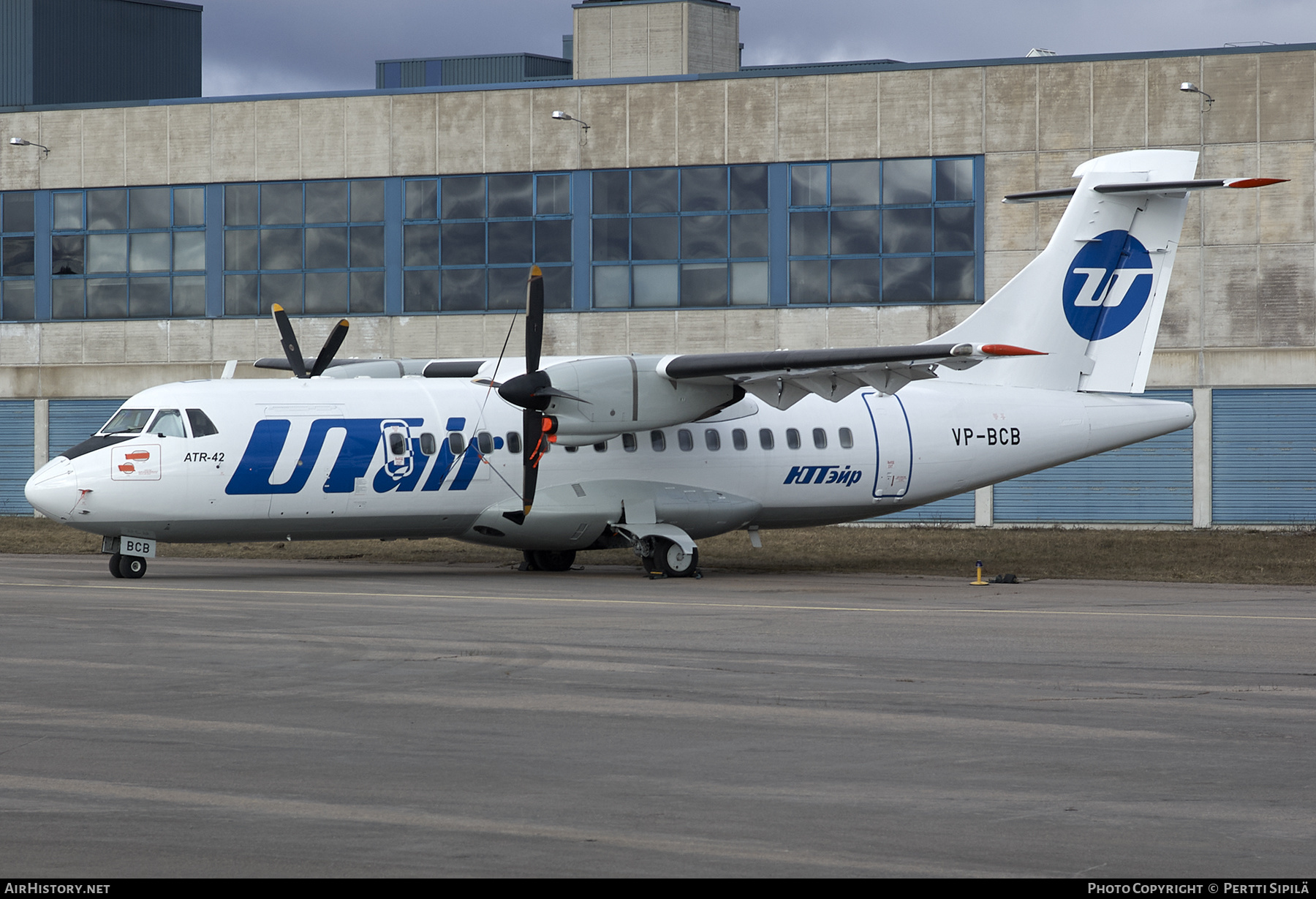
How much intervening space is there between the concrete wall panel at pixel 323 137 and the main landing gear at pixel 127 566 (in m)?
24.3

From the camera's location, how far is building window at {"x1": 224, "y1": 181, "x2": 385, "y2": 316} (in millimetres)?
45031

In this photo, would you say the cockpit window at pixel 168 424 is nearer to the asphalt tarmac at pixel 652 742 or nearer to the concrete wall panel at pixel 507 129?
the asphalt tarmac at pixel 652 742

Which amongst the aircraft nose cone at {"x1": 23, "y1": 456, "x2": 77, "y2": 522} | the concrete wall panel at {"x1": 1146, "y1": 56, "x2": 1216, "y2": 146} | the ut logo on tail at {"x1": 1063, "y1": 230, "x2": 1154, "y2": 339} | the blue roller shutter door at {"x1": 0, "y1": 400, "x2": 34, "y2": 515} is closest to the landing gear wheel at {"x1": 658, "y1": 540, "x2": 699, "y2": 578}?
the ut logo on tail at {"x1": 1063, "y1": 230, "x2": 1154, "y2": 339}

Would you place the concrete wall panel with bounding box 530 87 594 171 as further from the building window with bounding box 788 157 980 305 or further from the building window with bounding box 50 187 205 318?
the building window with bounding box 50 187 205 318

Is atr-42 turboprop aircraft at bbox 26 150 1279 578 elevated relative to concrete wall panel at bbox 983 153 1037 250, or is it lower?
lower

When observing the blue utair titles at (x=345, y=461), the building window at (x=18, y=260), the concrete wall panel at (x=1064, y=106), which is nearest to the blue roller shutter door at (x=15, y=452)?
the building window at (x=18, y=260)

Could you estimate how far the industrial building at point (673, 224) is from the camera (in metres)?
39.7

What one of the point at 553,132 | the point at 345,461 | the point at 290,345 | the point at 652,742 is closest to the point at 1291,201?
the point at 553,132

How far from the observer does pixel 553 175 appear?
44.1m

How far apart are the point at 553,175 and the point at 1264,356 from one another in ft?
67.0

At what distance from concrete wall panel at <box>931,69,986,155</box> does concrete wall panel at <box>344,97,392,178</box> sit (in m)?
16.2

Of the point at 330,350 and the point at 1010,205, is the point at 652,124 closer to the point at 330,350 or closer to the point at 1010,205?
the point at 1010,205

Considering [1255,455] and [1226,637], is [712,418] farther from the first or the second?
[1255,455]

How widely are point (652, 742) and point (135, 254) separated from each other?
41030 millimetres
